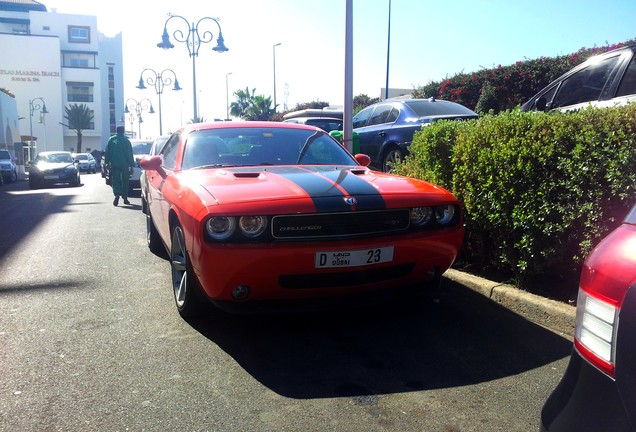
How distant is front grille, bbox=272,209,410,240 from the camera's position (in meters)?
3.49

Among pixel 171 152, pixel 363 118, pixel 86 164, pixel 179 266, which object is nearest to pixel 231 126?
pixel 171 152

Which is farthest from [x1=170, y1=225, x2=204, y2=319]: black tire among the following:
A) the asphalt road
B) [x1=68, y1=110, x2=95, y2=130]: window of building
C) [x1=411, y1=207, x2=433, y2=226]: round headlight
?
[x1=68, y1=110, x2=95, y2=130]: window of building

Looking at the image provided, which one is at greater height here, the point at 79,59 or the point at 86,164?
the point at 79,59

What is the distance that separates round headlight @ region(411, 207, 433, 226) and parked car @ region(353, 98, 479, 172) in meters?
4.51

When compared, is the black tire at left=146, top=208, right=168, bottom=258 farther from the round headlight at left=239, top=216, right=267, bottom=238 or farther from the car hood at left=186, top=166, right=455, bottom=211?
the round headlight at left=239, top=216, right=267, bottom=238

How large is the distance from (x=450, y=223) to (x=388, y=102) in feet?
20.7

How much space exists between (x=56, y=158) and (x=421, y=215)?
74.0 feet

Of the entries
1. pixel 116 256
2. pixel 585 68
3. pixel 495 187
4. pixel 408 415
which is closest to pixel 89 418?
pixel 408 415

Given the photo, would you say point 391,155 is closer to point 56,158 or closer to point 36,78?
point 56,158

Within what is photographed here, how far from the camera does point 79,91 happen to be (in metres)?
89.6

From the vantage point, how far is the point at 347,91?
913 cm

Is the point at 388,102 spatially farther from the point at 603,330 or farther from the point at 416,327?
the point at 603,330

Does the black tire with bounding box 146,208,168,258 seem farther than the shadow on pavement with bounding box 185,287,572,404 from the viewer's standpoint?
Yes

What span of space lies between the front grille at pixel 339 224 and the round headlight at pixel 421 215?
0.32 feet
